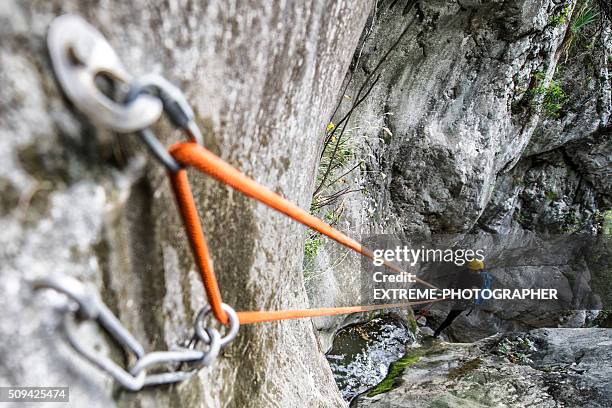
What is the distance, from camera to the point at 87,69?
0.60 metres

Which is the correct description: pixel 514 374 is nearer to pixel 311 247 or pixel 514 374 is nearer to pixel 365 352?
pixel 365 352

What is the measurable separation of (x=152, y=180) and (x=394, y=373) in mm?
3689

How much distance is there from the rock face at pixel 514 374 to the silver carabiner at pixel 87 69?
3.11 metres

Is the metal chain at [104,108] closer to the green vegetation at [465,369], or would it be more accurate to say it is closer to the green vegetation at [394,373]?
the green vegetation at [394,373]

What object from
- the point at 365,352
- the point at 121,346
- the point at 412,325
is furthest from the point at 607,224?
the point at 121,346

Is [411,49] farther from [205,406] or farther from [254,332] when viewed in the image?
[205,406]

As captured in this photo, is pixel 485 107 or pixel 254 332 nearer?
pixel 254 332

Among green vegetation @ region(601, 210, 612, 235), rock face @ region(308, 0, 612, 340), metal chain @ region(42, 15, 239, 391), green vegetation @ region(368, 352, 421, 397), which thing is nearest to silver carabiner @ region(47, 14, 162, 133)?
metal chain @ region(42, 15, 239, 391)

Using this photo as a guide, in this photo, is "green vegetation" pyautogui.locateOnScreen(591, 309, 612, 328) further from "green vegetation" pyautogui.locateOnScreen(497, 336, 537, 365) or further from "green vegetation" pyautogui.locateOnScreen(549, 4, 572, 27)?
"green vegetation" pyautogui.locateOnScreen(549, 4, 572, 27)

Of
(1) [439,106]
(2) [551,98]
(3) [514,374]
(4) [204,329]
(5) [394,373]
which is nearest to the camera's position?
(4) [204,329]

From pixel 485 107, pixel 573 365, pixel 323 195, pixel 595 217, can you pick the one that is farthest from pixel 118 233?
pixel 595 217

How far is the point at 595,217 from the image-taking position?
30.0 feet

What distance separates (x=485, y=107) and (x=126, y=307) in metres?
5.13

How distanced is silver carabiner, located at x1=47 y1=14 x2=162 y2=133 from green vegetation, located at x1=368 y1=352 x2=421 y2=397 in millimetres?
3418
